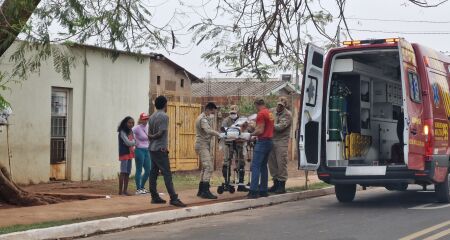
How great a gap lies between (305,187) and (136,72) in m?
5.54

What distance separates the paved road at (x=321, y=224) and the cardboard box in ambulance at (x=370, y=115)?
1.66 ft

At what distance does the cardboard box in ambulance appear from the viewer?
11.2m

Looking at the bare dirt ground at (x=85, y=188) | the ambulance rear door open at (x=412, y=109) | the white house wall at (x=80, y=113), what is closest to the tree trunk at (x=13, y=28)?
the bare dirt ground at (x=85, y=188)

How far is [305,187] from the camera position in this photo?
48.5ft

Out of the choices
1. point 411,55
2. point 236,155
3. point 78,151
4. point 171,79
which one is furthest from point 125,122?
point 171,79

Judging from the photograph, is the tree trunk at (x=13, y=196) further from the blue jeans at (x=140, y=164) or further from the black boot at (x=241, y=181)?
the black boot at (x=241, y=181)

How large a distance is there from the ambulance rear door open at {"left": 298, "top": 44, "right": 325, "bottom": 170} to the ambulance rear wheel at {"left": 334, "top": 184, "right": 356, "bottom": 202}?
1077 millimetres

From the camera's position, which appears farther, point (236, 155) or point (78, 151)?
point (78, 151)

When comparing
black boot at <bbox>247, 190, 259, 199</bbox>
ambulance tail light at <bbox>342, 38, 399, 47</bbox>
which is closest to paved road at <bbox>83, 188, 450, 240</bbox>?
black boot at <bbox>247, 190, 259, 199</bbox>

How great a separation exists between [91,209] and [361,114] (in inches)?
216

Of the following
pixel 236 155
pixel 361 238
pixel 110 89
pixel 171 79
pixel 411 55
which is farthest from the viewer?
pixel 171 79

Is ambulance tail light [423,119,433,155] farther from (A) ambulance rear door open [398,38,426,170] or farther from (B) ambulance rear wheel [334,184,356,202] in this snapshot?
(B) ambulance rear wheel [334,184,356,202]

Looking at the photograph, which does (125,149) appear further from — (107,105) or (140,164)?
(107,105)

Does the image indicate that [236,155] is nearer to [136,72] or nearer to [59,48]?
[59,48]
